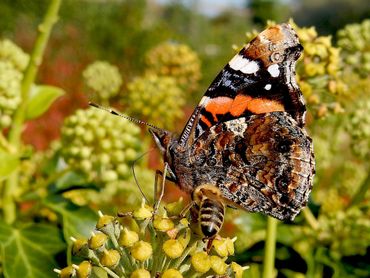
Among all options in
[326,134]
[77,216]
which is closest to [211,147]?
[77,216]

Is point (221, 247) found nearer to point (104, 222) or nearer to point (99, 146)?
point (104, 222)

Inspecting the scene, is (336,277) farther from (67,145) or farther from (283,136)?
(67,145)

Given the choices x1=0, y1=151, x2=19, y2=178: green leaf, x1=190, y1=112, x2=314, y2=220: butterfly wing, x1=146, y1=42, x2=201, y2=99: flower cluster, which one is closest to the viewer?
x1=190, y1=112, x2=314, y2=220: butterfly wing

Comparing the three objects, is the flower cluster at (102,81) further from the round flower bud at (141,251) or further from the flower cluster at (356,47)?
the round flower bud at (141,251)

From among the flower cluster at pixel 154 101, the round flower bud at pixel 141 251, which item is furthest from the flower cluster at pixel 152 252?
the flower cluster at pixel 154 101

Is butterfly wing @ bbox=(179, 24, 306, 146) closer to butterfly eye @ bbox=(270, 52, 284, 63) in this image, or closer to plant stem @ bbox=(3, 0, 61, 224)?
butterfly eye @ bbox=(270, 52, 284, 63)

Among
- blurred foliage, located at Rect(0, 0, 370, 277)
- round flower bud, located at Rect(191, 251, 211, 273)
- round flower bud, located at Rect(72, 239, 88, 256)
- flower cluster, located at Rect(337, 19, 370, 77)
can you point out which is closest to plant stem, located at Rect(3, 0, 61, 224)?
blurred foliage, located at Rect(0, 0, 370, 277)

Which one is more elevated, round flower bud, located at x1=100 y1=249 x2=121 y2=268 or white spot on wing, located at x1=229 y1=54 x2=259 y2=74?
white spot on wing, located at x1=229 y1=54 x2=259 y2=74
